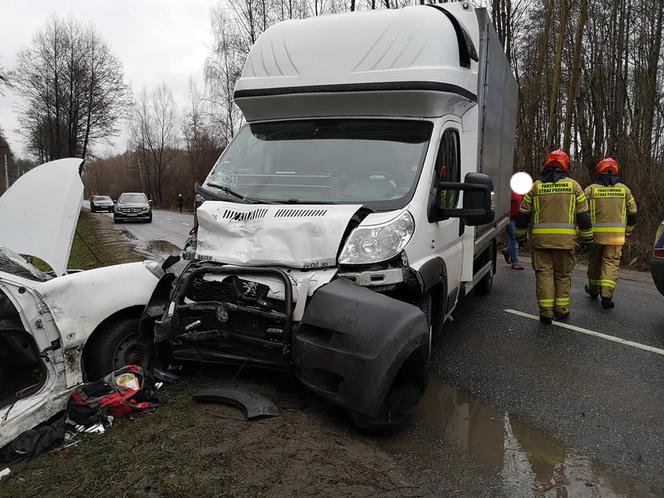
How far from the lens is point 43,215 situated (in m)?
3.69

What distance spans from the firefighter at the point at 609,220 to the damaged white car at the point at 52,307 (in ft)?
17.8

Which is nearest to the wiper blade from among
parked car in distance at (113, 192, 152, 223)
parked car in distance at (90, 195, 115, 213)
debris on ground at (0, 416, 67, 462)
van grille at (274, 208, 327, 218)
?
van grille at (274, 208, 327, 218)

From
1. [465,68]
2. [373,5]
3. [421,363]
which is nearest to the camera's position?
[421,363]

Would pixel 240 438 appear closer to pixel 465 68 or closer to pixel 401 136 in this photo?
pixel 401 136

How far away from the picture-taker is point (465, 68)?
4.12 metres

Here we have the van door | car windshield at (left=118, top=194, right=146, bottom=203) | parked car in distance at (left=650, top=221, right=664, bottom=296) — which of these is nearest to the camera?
the van door

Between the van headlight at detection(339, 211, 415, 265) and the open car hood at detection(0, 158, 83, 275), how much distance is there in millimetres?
2118

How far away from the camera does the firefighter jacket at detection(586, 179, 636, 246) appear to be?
6.21 metres

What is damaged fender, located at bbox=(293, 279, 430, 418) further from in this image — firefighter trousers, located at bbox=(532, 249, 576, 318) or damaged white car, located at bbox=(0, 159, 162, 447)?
firefighter trousers, located at bbox=(532, 249, 576, 318)

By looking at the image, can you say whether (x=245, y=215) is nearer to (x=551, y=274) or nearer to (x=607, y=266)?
(x=551, y=274)

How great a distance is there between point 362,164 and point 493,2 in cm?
1383

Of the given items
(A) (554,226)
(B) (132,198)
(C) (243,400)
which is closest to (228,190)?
(C) (243,400)

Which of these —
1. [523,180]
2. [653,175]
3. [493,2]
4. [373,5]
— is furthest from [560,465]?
[373,5]

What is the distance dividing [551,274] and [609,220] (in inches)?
58.0
